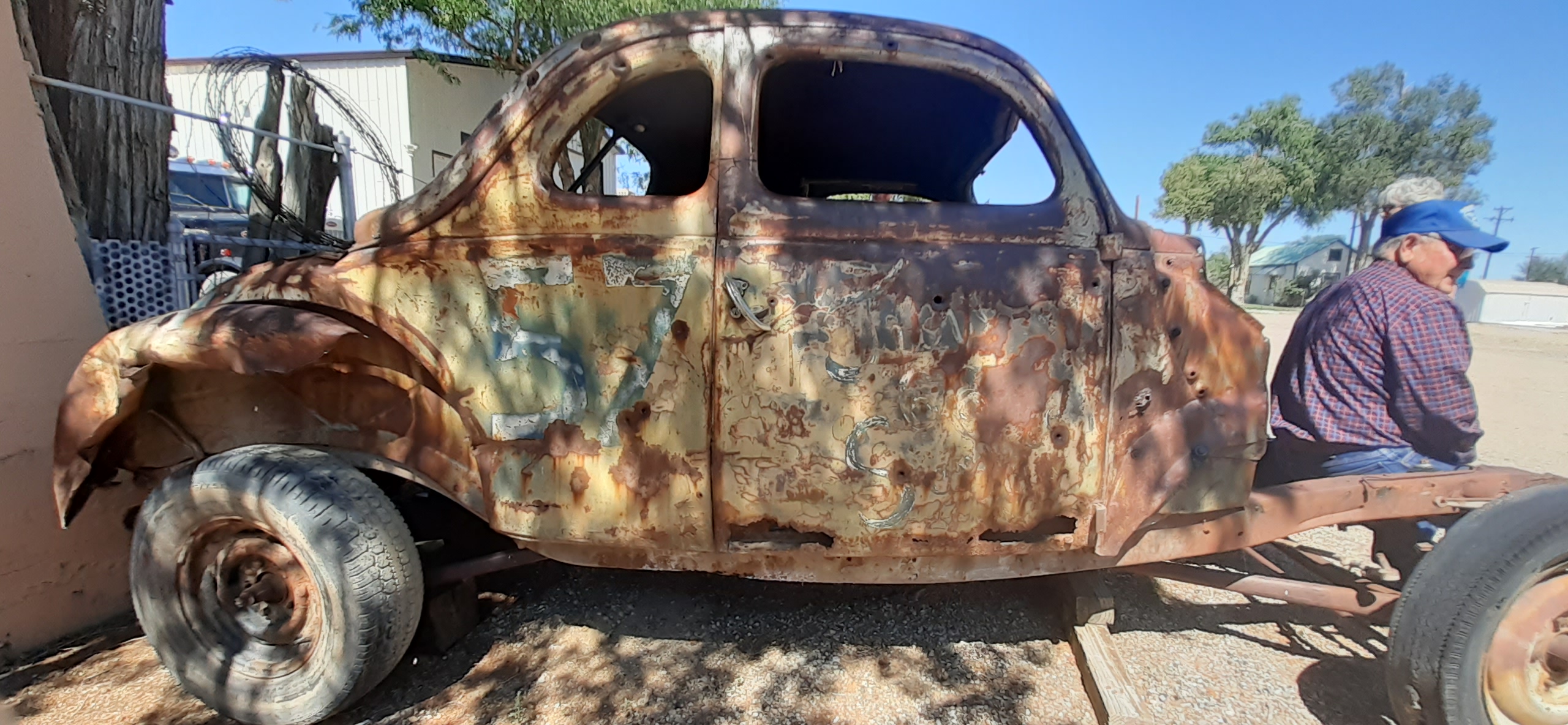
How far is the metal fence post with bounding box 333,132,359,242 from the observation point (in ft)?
14.8

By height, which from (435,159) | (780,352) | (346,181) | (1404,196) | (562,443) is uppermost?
(435,159)

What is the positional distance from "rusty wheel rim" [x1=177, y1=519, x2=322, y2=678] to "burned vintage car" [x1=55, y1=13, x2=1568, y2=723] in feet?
0.07

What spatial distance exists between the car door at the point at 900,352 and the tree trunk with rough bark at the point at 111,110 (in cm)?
321

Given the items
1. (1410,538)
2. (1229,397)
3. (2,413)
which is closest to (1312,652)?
(1410,538)

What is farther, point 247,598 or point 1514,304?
point 1514,304

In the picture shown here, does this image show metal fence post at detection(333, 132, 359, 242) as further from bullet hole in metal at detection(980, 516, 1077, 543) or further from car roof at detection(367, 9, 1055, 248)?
bullet hole in metal at detection(980, 516, 1077, 543)

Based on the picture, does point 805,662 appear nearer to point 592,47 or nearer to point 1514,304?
point 592,47

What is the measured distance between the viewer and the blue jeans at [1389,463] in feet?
8.52

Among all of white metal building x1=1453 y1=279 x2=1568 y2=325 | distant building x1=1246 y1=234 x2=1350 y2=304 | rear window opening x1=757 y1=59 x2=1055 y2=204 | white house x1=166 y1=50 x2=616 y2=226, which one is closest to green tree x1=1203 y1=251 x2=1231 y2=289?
distant building x1=1246 y1=234 x2=1350 y2=304

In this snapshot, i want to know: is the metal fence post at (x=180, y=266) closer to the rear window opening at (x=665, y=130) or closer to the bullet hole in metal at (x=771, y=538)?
the rear window opening at (x=665, y=130)

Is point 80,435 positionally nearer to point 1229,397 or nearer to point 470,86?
point 1229,397

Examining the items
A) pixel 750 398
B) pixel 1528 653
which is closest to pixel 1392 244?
pixel 1528 653

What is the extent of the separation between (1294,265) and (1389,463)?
5659 cm

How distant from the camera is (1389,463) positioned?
264 cm
